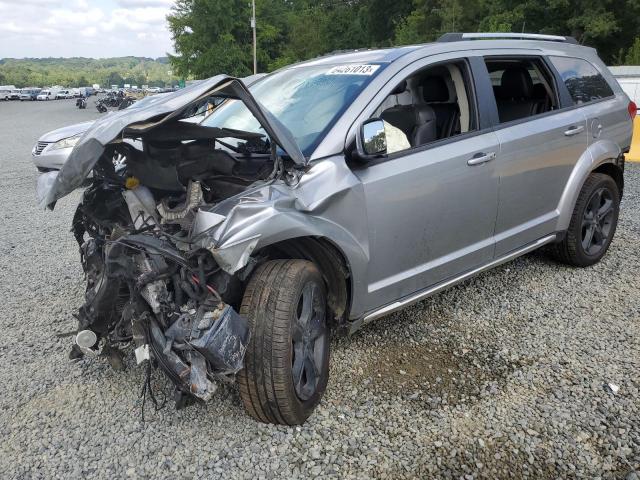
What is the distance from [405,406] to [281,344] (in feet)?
2.74

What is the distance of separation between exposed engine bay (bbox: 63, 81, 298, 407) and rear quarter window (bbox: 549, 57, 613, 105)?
8.72 ft

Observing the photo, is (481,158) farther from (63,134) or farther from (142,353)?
(63,134)

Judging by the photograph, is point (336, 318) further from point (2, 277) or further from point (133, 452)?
point (2, 277)

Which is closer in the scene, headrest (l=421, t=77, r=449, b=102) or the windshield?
the windshield

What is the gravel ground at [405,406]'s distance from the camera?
8.15 feet

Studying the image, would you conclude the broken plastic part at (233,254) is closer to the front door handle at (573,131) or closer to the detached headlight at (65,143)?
the front door handle at (573,131)

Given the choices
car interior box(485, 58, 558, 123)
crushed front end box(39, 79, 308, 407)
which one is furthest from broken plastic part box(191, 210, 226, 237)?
car interior box(485, 58, 558, 123)

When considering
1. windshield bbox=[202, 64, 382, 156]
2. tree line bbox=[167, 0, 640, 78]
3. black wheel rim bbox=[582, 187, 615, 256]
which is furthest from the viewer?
tree line bbox=[167, 0, 640, 78]

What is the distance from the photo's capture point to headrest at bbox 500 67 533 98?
4.45 metres

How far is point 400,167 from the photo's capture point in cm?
306

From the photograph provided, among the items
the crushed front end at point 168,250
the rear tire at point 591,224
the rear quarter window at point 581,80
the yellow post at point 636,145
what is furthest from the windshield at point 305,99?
the yellow post at point 636,145

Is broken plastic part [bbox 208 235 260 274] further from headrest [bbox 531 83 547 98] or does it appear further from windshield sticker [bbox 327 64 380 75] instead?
headrest [bbox 531 83 547 98]

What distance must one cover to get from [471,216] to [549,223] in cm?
107

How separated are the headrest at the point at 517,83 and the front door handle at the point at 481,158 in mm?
1176
